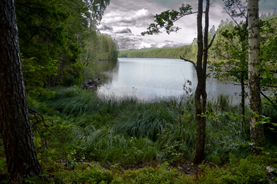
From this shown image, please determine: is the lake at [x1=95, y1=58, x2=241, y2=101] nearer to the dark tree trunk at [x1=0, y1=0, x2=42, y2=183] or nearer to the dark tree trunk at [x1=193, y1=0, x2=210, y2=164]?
the dark tree trunk at [x1=193, y1=0, x2=210, y2=164]

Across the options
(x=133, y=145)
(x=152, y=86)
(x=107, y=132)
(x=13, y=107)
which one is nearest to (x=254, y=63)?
(x=133, y=145)

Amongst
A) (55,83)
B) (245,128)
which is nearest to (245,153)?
(245,128)

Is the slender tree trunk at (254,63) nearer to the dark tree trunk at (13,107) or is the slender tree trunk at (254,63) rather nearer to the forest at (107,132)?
the forest at (107,132)

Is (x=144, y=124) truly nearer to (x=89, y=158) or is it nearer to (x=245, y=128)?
(x=89, y=158)

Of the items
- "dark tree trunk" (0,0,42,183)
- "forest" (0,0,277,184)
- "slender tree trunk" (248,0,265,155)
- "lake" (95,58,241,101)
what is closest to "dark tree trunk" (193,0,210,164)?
"forest" (0,0,277,184)

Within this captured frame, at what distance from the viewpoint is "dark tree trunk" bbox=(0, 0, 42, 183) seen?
1.53 m

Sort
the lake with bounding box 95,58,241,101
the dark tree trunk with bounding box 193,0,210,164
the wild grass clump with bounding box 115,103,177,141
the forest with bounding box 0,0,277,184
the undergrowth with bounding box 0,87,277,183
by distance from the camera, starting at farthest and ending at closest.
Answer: the lake with bounding box 95,58,241,101
the wild grass clump with bounding box 115,103,177,141
the dark tree trunk with bounding box 193,0,210,164
the undergrowth with bounding box 0,87,277,183
the forest with bounding box 0,0,277,184

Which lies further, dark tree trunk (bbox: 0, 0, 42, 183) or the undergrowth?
the undergrowth

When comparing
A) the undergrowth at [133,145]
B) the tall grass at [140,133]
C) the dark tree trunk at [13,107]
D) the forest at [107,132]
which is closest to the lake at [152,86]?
the tall grass at [140,133]

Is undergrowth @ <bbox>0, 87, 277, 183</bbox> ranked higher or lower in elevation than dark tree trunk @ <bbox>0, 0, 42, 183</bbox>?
lower

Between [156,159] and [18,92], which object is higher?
[18,92]

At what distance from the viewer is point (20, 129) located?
1.65m

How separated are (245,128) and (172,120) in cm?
208

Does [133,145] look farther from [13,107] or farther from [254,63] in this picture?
[254,63]
